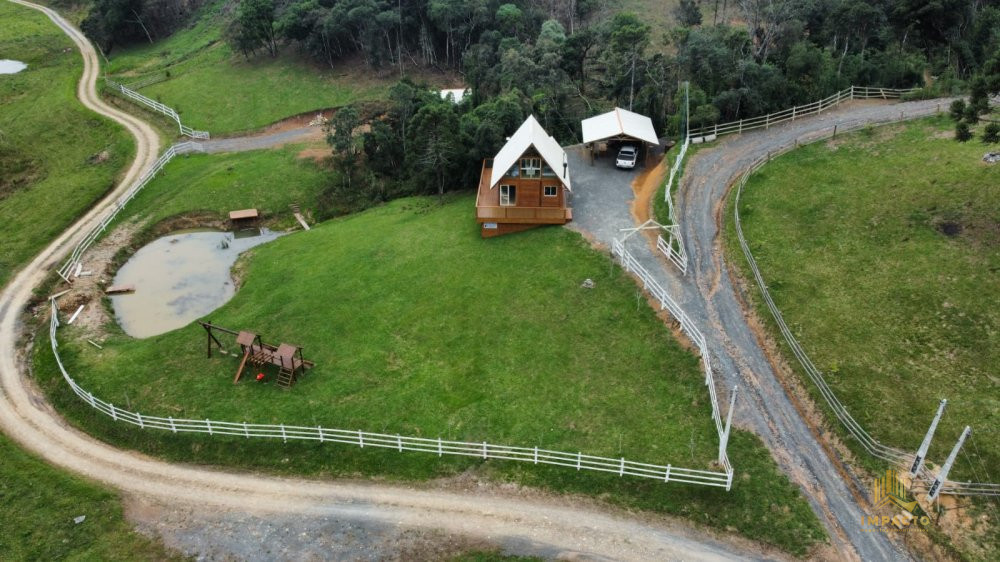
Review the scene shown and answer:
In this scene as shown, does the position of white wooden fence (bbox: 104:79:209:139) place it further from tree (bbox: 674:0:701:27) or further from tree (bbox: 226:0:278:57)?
tree (bbox: 674:0:701:27)

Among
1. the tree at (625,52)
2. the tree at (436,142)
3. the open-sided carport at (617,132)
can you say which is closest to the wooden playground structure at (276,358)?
the tree at (436,142)

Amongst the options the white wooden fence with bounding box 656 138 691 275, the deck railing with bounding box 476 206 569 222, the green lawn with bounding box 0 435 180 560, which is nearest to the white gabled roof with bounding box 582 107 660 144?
the white wooden fence with bounding box 656 138 691 275

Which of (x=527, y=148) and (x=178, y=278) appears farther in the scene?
(x=178, y=278)

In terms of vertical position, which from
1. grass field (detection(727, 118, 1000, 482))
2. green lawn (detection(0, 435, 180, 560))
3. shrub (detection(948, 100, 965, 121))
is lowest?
green lawn (detection(0, 435, 180, 560))

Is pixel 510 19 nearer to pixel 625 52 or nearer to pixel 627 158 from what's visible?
pixel 625 52

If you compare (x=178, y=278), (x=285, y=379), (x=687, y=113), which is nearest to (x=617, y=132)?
(x=687, y=113)

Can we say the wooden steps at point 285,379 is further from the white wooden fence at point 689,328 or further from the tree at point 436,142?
the tree at point 436,142
